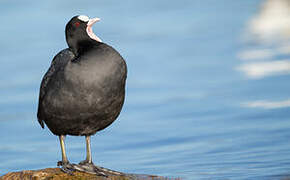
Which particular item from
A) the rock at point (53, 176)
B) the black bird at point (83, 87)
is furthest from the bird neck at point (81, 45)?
the rock at point (53, 176)

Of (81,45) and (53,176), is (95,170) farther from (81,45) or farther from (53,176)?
(81,45)

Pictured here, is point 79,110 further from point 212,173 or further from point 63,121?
point 212,173

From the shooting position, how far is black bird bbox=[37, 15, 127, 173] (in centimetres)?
1132

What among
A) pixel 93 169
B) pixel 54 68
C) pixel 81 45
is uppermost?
pixel 81 45

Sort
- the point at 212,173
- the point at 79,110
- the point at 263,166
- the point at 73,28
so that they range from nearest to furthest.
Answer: the point at 79,110 < the point at 73,28 < the point at 212,173 < the point at 263,166

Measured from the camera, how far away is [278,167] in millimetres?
16078

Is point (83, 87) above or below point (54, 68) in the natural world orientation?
below

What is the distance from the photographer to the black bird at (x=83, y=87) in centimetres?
1132

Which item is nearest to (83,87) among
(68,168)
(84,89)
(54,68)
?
(84,89)

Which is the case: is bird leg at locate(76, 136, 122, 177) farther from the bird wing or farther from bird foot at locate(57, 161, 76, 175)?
the bird wing

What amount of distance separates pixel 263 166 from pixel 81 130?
629 centimetres

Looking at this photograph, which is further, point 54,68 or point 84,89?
point 54,68

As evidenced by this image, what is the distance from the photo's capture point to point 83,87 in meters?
11.3

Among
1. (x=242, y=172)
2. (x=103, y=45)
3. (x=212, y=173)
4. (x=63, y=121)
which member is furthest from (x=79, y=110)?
(x=242, y=172)
